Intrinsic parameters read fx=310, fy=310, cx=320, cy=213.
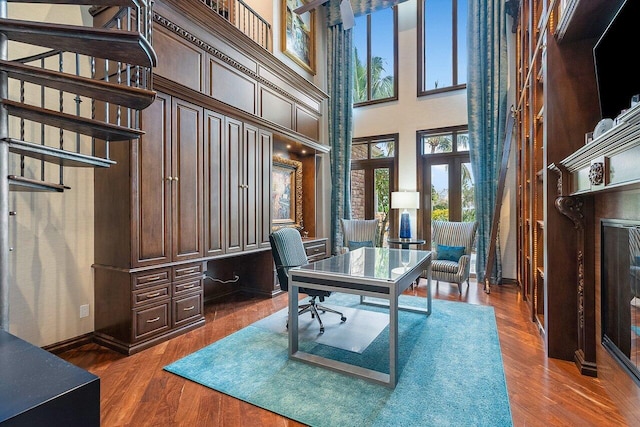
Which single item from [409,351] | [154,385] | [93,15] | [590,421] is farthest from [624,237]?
[93,15]

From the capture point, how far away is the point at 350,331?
2.98 m

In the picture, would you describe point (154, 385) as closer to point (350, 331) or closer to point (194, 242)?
point (194, 242)

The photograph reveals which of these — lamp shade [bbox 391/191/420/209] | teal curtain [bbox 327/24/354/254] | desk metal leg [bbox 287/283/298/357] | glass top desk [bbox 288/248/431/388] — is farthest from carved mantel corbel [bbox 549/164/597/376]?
teal curtain [bbox 327/24/354/254]

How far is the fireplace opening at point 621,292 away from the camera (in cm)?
164

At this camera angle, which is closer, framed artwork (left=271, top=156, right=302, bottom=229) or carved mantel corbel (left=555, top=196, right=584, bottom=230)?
carved mantel corbel (left=555, top=196, right=584, bottom=230)

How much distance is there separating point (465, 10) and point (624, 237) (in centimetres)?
510

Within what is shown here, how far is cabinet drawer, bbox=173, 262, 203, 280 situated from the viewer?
3.02 m

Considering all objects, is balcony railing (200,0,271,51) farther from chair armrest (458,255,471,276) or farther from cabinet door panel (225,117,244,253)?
chair armrest (458,255,471,276)

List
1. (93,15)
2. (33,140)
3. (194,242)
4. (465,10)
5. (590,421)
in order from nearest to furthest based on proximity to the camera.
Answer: (590,421)
(33,140)
(93,15)
(194,242)
(465,10)

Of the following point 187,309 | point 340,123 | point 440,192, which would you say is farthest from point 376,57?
point 187,309

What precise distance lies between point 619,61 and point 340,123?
4.58 metres

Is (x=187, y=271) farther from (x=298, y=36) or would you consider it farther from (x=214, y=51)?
(x=298, y=36)

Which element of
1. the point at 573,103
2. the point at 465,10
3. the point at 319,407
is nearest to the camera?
the point at 319,407

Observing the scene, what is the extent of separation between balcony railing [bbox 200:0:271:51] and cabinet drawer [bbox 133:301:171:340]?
11.7 feet
